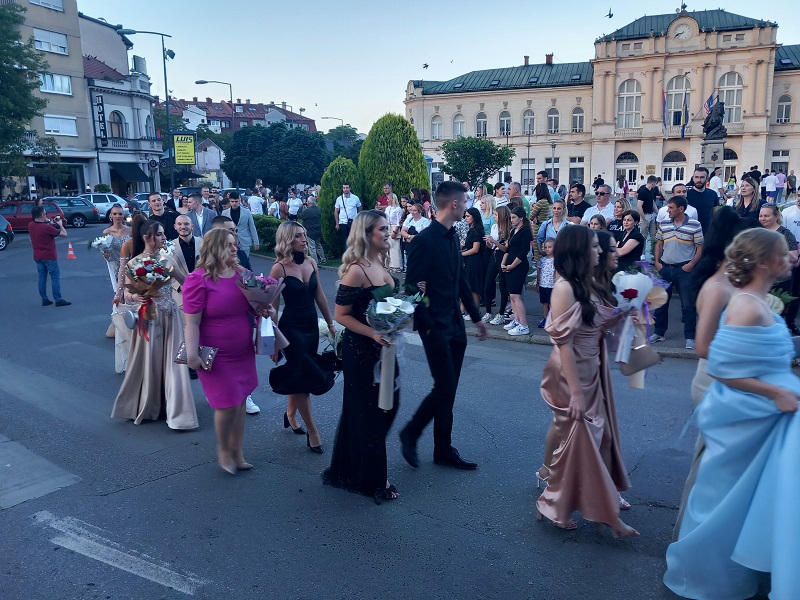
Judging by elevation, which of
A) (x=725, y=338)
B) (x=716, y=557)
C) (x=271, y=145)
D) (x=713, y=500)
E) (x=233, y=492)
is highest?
(x=271, y=145)

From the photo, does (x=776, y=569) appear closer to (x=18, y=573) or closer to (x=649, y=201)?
(x=18, y=573)

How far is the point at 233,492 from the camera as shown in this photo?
15.8 ft

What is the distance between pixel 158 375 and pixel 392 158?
1227 cm

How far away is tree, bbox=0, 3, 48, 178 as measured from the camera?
96.3ft

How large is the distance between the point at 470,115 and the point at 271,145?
27440 millimetres

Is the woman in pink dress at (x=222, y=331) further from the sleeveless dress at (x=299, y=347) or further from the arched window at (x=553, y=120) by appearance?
the arched window at (x=553, y=120)

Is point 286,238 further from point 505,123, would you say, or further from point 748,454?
point 505,123

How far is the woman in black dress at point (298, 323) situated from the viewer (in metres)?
5.25

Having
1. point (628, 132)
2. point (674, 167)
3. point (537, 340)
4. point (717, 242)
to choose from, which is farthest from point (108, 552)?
point (674, 167)

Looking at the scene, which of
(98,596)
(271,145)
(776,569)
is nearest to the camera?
(776,569)

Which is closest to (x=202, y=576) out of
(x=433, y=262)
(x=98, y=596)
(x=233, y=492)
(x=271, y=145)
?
(x=98, y=596)

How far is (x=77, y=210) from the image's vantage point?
34.1m

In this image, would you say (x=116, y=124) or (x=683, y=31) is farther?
(x=683, y=31)

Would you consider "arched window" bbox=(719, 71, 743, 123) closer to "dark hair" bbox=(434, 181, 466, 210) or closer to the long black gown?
"dark hair" bbox=(434, 181, 466, 210)
